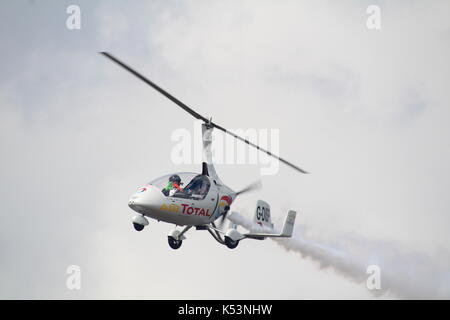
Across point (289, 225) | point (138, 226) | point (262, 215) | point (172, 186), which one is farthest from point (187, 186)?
point (289, 225)

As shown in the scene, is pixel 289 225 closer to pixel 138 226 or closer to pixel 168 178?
pixel 168 178

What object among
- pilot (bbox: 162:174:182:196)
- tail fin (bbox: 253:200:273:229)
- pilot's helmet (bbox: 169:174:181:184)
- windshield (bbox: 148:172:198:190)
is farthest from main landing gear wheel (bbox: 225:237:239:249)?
pilot's helmet (bbox: 169:174:181:184)

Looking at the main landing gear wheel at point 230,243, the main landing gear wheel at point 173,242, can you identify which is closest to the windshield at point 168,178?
the main landing gear wheel at point 173,242

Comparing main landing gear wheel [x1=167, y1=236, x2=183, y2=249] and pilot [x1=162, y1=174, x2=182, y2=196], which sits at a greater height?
pilot [x1=162, y1=174, x2=182, y2=196]

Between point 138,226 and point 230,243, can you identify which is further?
point 230,243

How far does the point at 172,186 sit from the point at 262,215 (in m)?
6.26

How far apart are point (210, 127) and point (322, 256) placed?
1089 centimetres

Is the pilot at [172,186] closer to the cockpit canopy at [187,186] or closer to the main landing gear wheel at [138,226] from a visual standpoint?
the cockpit canopy at [187,186]

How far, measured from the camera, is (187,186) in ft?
129

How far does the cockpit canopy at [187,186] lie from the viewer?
3859 cm

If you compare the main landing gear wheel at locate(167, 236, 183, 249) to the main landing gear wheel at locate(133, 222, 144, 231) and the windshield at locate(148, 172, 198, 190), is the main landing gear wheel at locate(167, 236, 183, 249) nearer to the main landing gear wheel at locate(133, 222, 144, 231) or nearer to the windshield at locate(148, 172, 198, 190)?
the main landing gear wheel at locate(133, 222, 144, 231)

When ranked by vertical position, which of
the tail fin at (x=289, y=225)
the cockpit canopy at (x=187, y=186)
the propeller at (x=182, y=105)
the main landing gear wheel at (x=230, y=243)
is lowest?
the main landing gear wheel at (x=230, y=243)

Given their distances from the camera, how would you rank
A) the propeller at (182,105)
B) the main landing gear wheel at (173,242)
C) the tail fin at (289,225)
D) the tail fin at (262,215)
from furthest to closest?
the tail fin at (262,215) → the tail fin at (289,225) → the main landing gear wheel at (173,242) → the propeller at (182,105)

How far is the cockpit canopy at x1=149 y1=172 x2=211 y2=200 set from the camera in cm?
3859
